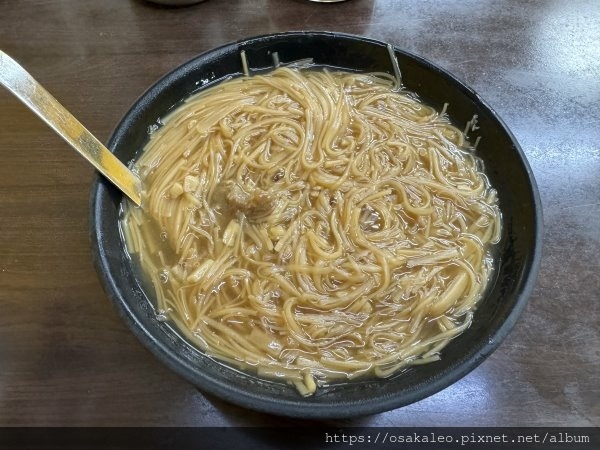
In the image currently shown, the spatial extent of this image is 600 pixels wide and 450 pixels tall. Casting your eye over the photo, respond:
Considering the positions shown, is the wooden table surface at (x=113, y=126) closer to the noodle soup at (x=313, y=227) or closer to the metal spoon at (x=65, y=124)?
the noodle soup at (x=313, y=227)

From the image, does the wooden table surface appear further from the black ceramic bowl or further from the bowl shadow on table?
the black ceramic bowl

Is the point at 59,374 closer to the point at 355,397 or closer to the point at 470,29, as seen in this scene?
the point at 355,397

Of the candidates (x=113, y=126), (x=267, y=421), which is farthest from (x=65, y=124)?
(x=267, y=421)

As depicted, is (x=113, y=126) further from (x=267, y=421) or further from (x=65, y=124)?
(x=267, y=421)

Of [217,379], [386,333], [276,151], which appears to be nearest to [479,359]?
[386,333]

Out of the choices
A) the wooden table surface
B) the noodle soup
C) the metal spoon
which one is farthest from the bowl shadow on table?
the metal spoon

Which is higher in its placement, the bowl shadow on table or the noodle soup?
the noodle soup

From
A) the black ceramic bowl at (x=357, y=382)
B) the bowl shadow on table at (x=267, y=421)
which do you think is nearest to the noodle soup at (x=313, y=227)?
the black ceramic bowl at (x=357, y=382)
